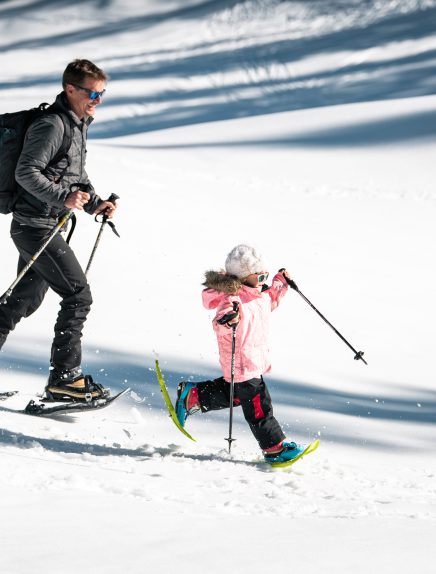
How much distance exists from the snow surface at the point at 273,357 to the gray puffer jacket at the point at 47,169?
113cm

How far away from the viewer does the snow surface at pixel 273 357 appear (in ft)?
10.4

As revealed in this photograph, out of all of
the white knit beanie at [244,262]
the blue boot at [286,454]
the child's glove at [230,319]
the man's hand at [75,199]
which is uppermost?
the man's hand at [75,199]

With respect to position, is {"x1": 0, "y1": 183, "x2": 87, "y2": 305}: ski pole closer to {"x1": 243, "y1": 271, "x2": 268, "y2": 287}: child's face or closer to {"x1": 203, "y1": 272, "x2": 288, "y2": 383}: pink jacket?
{"x1": 203, "y1": 272, "x2": 288, "y2": 383}: pink jacket

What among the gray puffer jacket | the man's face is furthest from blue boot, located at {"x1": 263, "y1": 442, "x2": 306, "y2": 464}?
the man's face

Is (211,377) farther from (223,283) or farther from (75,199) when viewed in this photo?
(75,199)

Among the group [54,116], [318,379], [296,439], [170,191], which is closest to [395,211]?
[170,191]

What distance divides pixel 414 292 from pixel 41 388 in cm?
506

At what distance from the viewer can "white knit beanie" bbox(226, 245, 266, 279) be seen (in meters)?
4.71

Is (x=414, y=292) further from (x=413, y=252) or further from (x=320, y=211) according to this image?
(x=320, y=211)

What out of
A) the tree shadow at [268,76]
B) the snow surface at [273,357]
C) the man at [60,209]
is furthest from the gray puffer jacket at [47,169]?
the tree shadow at [268,76]

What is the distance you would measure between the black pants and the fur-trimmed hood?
81 centimetres

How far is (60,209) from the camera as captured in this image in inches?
195

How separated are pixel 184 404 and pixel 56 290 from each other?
954mm

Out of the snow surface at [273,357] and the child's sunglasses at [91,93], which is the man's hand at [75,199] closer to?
the child's sunglasses at [91,93]
